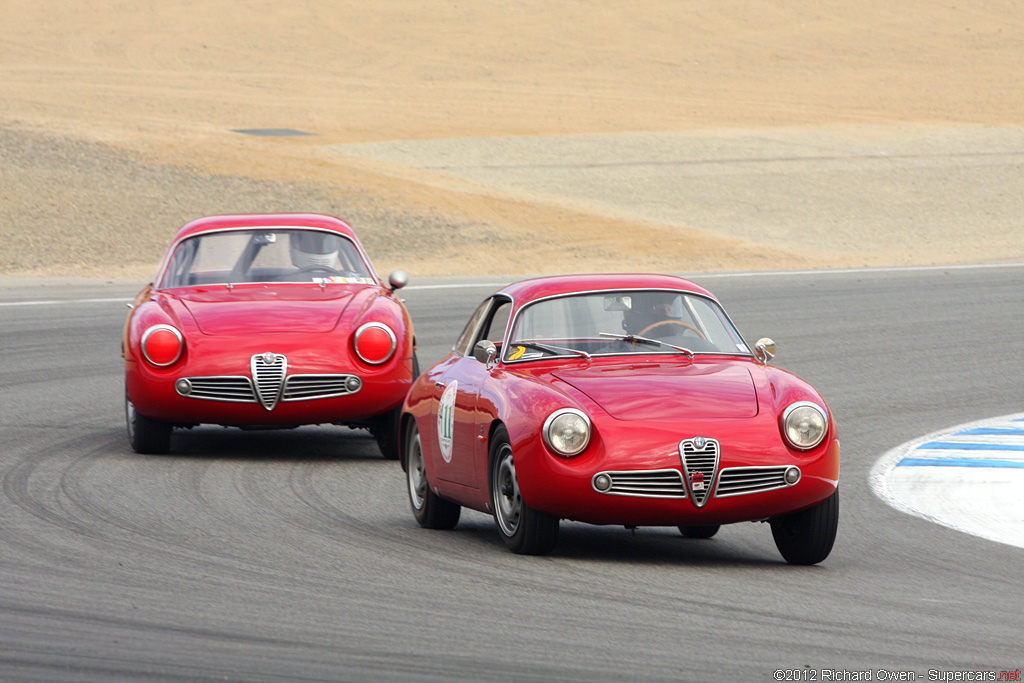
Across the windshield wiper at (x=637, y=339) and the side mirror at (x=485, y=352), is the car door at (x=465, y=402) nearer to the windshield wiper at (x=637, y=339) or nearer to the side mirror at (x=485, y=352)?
the side mirror at (x=485, y=352)

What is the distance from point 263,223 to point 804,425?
589cm

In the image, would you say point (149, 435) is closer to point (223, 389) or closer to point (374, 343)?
point (223, 389)

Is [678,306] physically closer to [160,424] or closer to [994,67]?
[160,424]

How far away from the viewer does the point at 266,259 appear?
440 inches

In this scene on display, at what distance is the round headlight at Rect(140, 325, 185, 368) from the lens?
9.82 m

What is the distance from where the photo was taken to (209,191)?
112ft

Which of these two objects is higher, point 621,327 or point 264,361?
point 621,327

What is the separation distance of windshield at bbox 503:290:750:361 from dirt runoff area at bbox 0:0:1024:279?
19475 mm

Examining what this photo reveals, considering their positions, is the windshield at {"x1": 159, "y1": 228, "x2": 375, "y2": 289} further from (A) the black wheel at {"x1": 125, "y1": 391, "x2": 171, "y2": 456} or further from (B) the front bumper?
(B) the front bumper

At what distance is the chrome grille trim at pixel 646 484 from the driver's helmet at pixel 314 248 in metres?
5.25

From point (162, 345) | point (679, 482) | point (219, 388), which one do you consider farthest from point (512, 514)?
point (162, 345)

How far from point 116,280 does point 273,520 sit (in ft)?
57.8

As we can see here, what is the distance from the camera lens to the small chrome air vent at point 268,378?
31.9ft

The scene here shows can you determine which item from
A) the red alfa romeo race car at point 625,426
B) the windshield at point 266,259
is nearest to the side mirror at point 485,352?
the red alfa romeo race car at point 625,426
